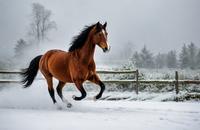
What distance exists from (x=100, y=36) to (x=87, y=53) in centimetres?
58

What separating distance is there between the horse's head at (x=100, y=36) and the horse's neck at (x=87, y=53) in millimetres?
203

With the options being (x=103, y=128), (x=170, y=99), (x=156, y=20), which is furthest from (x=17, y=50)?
(x=156, y=20)

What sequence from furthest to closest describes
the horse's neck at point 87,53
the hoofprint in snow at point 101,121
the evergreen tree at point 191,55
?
the evergreen tree at point 191,55 < the horse's neck at point 87,53 < the hoofprint in snow at point 101,121

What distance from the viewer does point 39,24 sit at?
43.6 m

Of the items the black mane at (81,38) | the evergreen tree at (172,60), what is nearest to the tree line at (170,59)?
the evergreen tree at (172,60)

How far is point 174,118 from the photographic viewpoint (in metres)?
6.49

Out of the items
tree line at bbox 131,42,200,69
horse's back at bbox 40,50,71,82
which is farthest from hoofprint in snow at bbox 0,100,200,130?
tree line at bbox 131,42,200,69

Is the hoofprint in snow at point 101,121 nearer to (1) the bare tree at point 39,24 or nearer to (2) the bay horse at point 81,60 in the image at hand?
(2) the bay horse at point 81,60

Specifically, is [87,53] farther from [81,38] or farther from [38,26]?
[38,26]

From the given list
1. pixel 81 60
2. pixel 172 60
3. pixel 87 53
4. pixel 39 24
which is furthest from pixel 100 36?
pixel 172 60

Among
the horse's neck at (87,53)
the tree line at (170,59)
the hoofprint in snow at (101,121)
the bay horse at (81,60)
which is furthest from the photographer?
the tree line at (170,59)

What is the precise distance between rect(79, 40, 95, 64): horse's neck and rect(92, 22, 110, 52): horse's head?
0.67ft

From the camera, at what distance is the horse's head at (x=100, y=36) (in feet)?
24.8

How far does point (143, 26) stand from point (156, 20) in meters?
15.2
